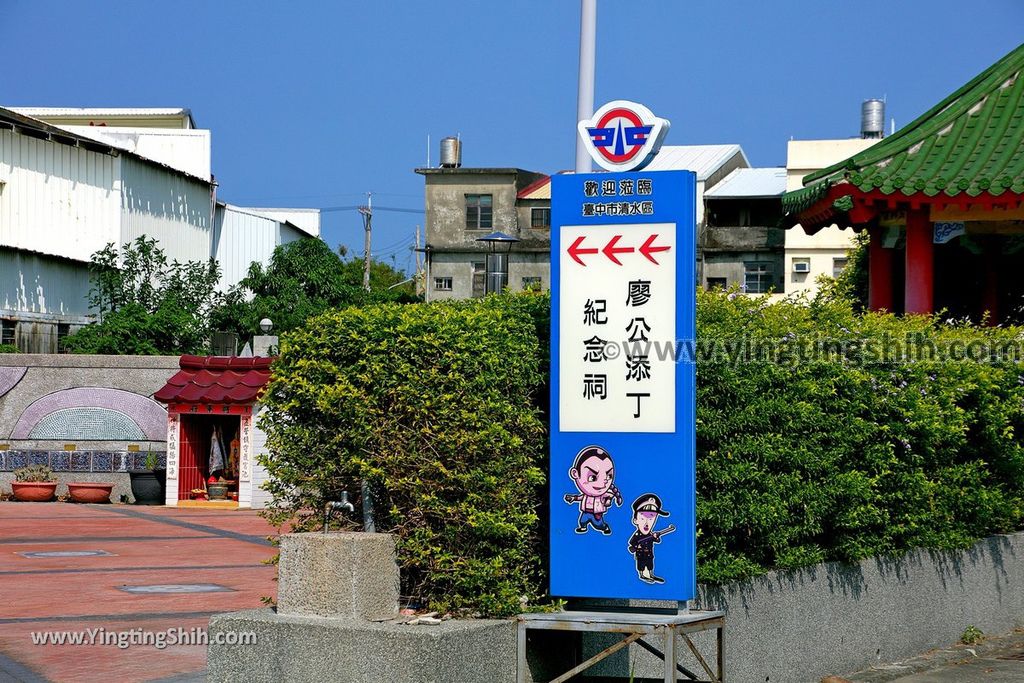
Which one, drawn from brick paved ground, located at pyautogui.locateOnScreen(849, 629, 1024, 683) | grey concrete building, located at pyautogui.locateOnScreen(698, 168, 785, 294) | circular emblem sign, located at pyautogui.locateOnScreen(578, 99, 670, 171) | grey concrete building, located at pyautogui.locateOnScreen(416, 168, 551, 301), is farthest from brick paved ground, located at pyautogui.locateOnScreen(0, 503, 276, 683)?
grey concrete building, located at pyautogui.locateOnScreen(416, 168, 551, 301)

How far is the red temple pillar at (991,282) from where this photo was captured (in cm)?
1694

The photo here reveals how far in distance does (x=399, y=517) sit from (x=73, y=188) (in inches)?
1243

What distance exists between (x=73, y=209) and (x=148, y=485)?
13.0m

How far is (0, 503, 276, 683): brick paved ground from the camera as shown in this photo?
9.34 m

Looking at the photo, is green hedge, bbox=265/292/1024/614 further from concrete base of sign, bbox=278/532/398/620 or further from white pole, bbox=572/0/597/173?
white pole, bbox=572/0/597/173

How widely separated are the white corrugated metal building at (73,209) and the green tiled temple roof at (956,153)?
23034 mm

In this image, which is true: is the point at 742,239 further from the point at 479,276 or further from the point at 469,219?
the point at 469,219

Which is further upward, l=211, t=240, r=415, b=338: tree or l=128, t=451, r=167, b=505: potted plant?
l=211, t=240, r=415, b=338: tree

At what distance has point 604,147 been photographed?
24.3ft

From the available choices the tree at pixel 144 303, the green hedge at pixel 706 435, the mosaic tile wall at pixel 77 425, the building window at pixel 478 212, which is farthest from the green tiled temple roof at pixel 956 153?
the building window at pixel 478 212

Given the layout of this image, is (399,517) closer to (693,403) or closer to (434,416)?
(434,416)

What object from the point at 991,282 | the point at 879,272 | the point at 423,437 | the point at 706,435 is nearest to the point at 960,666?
the point at 706,435

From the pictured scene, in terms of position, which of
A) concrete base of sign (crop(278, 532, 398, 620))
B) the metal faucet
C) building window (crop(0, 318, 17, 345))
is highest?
building window (crop(0, 318, 17, 345))

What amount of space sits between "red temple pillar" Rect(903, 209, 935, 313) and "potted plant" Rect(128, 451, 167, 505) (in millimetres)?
16668
